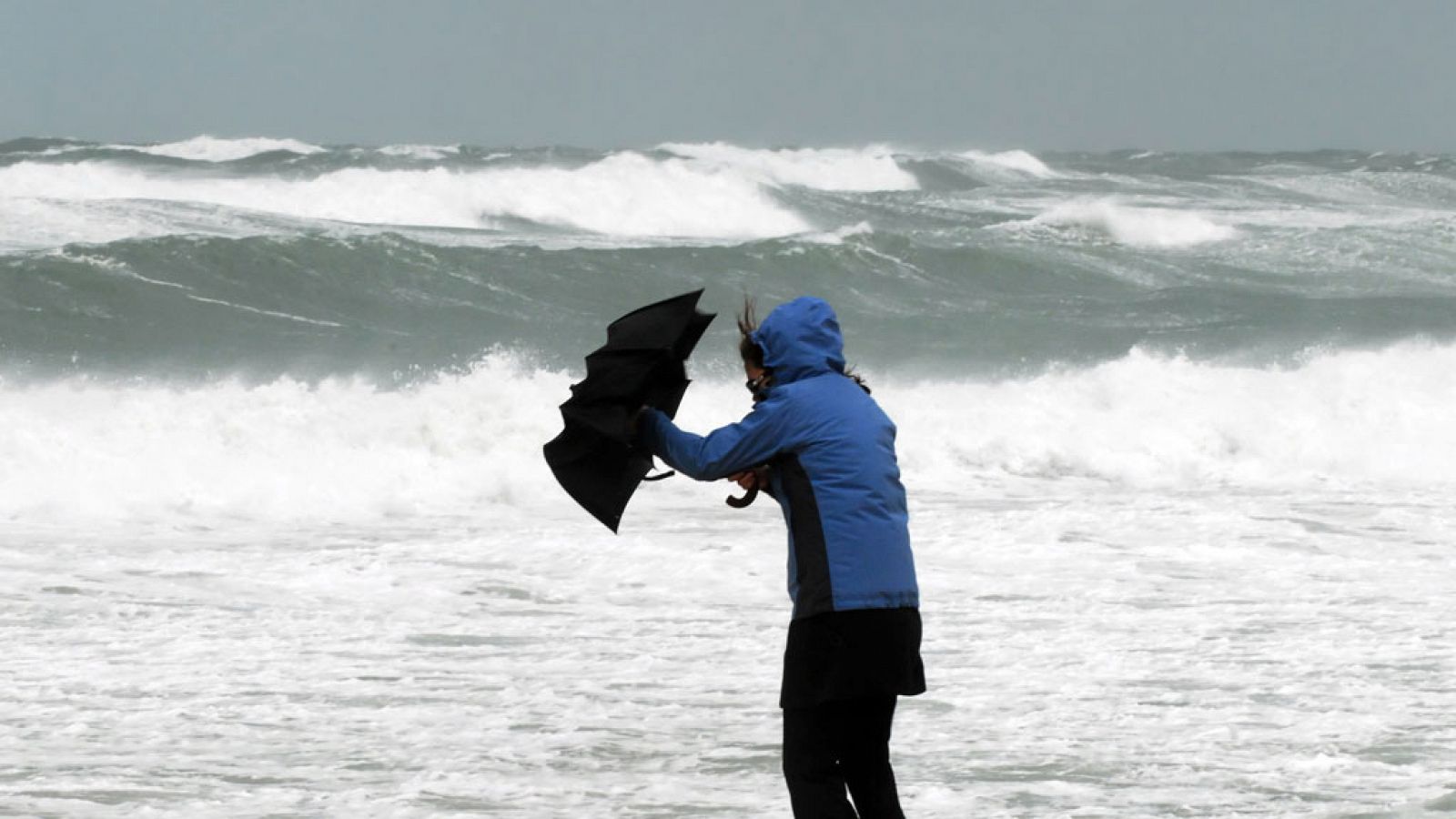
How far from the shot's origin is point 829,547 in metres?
3.66

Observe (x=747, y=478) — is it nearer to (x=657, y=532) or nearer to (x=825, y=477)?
(x=825, y=477)

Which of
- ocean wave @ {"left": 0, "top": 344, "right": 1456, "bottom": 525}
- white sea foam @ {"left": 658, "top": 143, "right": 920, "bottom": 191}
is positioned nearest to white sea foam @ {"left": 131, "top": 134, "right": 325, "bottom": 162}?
white sea foam @ {"left": 658, "top": 143, "right": 920, "bottom": 191}

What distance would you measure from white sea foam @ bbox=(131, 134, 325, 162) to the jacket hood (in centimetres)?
3834

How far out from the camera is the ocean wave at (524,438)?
456 inches

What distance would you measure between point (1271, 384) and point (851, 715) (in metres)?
13.8

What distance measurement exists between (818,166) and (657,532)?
42838 mm

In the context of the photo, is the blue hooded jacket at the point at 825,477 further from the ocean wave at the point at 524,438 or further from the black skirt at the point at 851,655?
the ocean wave at the point at 524,438

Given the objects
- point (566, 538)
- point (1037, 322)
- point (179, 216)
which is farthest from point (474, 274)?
point (566, 538)

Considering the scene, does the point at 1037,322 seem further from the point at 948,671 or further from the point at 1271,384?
the point at 948,671

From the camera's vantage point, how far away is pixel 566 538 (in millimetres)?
10031

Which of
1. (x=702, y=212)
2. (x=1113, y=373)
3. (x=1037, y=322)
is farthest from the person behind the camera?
(x=702, y=212)

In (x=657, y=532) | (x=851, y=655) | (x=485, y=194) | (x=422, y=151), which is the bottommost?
(x=657, y=532)

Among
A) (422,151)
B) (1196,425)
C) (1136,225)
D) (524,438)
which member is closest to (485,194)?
(422,151)

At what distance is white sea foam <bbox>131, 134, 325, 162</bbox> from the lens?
137 ft
